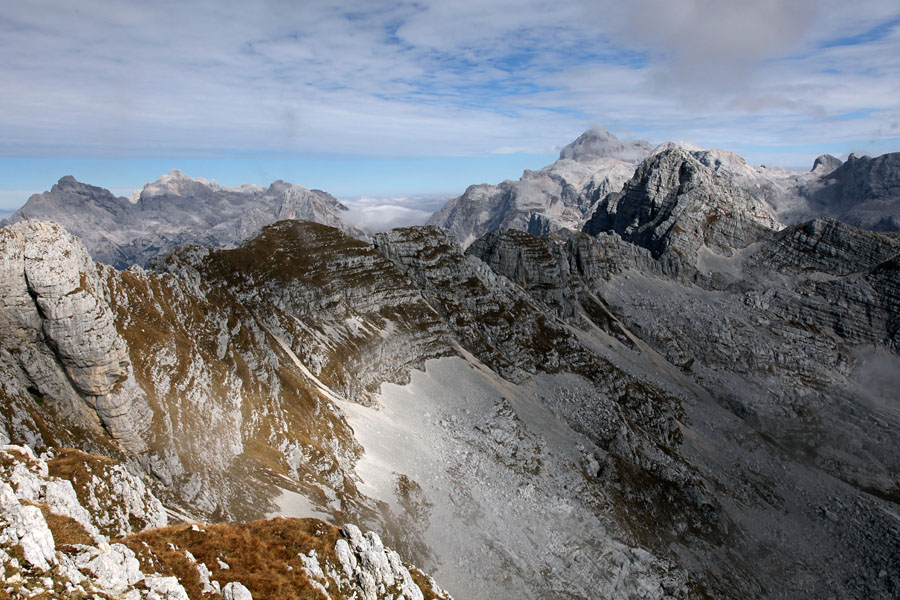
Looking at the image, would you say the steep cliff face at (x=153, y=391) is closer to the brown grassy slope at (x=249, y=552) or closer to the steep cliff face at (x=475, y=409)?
the steep cliff face at (x=475, y=409)

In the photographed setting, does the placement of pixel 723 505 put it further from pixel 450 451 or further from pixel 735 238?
pixel 735 238

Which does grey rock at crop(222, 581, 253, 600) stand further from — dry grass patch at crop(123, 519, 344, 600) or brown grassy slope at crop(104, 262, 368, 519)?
brown grassy slope at crop(104, 262, 368, 519)

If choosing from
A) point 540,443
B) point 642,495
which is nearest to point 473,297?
point 540,443

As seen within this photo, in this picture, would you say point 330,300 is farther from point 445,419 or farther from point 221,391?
point 221,391

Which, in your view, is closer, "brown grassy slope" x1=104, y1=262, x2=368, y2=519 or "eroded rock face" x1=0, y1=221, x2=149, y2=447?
"eroded rock face" x1=0, y1=221, x2=149, y2=447

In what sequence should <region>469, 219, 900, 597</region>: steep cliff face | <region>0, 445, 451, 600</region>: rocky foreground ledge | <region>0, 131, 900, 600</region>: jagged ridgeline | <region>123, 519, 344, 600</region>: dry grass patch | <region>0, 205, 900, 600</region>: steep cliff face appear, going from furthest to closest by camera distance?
1. <region>469, 219, 900, 597</region>: steep cliff face
2. <region>0, 205, 900, 600</region>: steep cliff face
3. <region>0, 131, 900, 600</region>: jagged ridgeline
4. <region>123, 519, 344, 600</region>: dry grass patch
5. <region>0, 445, 451, 600</region>: rocky foreground ledge

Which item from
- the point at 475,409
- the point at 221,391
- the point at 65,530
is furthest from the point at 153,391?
the point at 475,409

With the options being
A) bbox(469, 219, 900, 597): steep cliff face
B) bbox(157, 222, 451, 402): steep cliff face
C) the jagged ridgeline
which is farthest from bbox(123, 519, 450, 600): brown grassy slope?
bbox(469, 219, 900, 597): steep cliff face
